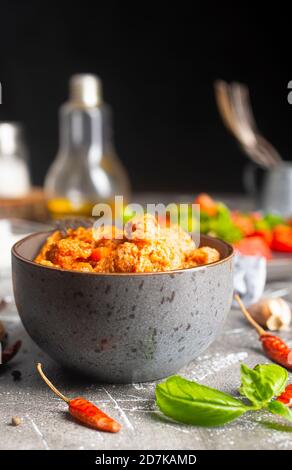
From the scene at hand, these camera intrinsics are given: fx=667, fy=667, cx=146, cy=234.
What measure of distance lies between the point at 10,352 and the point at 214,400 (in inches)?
17.6

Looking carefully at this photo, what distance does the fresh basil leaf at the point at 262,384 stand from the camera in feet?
3.48

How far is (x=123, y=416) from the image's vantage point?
106 centimetres

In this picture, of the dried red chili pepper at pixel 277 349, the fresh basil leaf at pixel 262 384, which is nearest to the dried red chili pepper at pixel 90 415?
the fresh basil leaf at pixel 262 384

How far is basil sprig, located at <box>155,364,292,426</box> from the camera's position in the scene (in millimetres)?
1004

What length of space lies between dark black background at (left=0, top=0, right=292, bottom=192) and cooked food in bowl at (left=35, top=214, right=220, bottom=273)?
2965 mm

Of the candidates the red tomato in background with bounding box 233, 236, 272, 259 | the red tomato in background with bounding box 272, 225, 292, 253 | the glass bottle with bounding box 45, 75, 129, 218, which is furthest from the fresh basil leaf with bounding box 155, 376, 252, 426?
the glass bottle with bounding box 45, 75, 129, 218

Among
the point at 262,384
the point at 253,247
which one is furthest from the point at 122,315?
the point at 253,247

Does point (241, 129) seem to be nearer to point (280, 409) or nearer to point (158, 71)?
point (158, 71)

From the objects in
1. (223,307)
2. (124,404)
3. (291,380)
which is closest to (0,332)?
(124,404)

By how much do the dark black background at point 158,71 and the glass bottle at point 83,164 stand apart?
1.14m

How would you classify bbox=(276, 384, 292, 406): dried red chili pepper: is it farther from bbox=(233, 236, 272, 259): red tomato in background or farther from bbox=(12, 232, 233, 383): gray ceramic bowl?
bbox=(233, 236, 272, 259): red tomato in background

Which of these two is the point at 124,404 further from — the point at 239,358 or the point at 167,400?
the point at 239,358

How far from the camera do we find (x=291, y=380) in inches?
47.8

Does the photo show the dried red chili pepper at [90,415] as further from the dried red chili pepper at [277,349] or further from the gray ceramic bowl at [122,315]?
the dried red chili pepper at [277,349]
